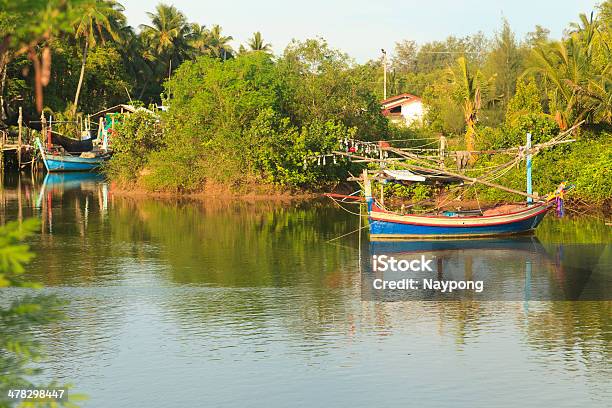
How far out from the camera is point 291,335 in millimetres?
21531

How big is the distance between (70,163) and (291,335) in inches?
2174

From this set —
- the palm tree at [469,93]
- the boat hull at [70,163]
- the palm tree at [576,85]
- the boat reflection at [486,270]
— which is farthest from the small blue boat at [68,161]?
the boat reflection at [486,270]

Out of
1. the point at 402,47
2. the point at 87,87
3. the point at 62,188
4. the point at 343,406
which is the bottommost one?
the point at 343,406

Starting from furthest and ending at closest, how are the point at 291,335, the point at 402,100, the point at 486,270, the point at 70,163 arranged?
1. the point at 402,100
2. the point at 70,163
3. the point at 486,270
4. the point at 291,335

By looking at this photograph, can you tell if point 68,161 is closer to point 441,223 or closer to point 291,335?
point 441,223

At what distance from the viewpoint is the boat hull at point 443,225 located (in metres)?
34.8

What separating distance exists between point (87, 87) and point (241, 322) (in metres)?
69.2

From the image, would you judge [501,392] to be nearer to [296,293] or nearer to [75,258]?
[296,293]

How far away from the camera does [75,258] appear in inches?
1237

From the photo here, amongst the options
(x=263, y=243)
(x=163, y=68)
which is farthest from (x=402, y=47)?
(x=263, y=243)

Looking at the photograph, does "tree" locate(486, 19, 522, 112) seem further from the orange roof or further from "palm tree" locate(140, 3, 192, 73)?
"palm tree" locate(140, 3, 192, 73)

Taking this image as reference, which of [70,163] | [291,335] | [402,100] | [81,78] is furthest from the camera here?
[402,100]

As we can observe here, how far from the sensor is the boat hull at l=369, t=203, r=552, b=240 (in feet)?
114

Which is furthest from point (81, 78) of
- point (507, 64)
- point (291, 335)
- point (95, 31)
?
point (291, 335)
